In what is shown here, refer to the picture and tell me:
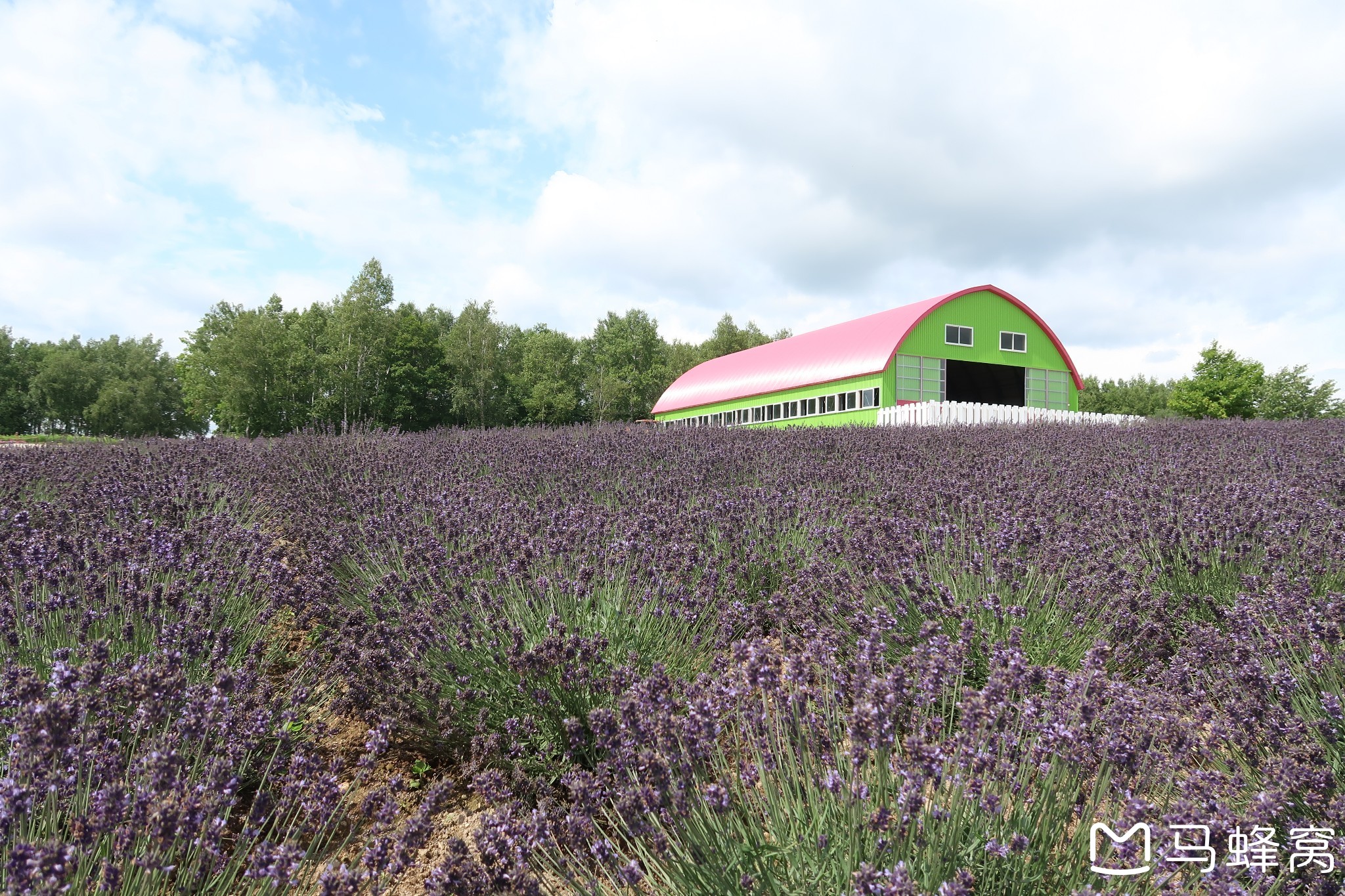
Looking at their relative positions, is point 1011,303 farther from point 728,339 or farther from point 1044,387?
point 728,339

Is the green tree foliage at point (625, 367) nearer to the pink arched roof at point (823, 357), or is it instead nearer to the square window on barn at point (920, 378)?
the pink arched roof at point (823, 357)

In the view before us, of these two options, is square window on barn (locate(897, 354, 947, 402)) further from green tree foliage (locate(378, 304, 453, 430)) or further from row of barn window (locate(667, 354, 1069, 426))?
green tree foliage (locate(378, 304, 453, 430))

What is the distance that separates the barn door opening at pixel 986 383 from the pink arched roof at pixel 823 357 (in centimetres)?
257

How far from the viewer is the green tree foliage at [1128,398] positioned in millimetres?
58719

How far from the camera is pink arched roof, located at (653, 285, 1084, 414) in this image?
20609 mm

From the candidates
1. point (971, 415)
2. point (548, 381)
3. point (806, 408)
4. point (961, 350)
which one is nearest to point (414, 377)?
point (548, 381)

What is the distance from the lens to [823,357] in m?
22.8

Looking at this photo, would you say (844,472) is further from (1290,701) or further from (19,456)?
(19,456)

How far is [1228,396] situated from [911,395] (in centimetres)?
2587

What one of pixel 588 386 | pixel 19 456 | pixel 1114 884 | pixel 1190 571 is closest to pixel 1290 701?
pixel 1114 884

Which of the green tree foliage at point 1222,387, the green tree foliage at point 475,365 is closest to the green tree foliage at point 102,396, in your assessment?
the green tree foliage at point 475,365

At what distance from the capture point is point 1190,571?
3.41m

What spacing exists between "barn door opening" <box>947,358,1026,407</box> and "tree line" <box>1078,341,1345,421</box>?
8.95 metres

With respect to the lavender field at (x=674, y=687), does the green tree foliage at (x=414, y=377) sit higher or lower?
higher
